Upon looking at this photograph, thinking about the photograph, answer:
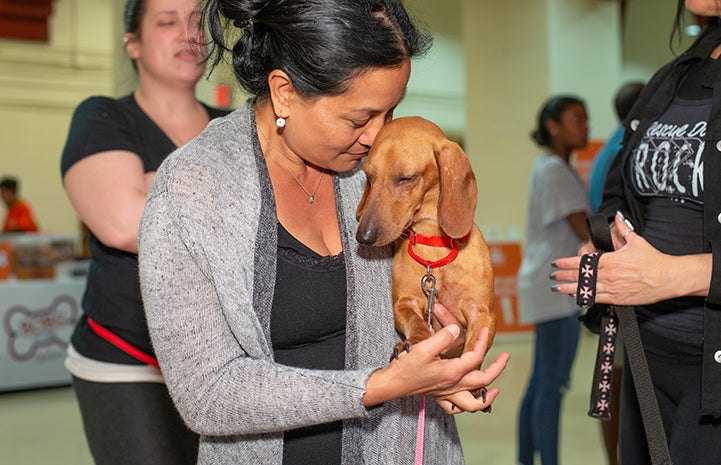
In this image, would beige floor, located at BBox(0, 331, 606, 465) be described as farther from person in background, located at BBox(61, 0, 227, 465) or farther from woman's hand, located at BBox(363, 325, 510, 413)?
woman's hand, located at BBox(363, 325, 510, 413)

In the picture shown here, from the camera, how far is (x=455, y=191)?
1593 mm

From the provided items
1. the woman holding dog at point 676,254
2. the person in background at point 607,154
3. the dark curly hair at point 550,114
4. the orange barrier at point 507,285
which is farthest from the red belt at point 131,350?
the orange barrier at point 507,285

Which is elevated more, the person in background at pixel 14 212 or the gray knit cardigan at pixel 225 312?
the gray knit cardigan at pixel 225 312

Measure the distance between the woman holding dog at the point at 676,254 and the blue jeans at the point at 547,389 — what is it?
1.87 m

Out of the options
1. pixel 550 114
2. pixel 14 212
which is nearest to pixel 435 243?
pixel 550 114

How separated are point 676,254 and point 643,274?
0.56 feet

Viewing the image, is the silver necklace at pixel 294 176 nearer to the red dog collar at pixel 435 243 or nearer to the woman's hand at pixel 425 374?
the red dog collar at pixel 435 243

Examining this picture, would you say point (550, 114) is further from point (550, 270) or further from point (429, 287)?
point (429, 287)

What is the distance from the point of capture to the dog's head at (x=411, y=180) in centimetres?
157

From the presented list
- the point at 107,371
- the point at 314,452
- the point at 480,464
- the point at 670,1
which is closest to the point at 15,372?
the point at 480,464

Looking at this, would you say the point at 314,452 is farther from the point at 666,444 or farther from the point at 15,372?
the point at 15,372

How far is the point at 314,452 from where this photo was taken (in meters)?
1.51

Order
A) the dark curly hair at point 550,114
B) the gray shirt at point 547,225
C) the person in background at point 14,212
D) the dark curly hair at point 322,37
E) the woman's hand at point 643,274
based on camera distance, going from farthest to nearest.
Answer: the person in background at point 14,212
the dark curly hair at point 550,114
the gray shirt at point 547,225
the woman's hand at point 643,274
the dark curly hair at point 322,37

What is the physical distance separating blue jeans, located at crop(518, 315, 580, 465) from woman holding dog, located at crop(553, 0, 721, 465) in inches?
73.8
